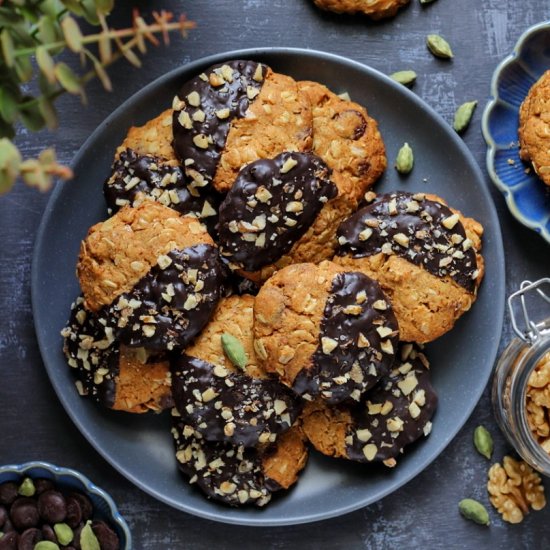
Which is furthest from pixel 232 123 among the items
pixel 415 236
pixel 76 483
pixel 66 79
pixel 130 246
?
pixel 76 483

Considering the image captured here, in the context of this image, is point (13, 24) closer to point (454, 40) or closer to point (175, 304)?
point (175, 304)

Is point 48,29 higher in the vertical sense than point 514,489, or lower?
higher

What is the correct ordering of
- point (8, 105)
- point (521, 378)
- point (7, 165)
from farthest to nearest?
point (521, 378) → point (8, 105) → point (7, 165)

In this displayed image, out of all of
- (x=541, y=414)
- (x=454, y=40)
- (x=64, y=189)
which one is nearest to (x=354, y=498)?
(x=541, y=414)

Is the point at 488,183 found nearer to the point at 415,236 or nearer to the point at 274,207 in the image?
the point at 415,236

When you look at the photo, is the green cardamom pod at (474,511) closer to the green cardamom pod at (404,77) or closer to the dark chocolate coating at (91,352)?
the dark chocolate coating at (91,352)

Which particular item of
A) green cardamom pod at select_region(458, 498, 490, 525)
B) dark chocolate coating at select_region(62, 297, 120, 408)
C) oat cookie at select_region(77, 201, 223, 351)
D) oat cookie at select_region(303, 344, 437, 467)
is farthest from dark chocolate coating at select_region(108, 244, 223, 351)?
green cardamom pod at select_region(458, 498, 490, 525)

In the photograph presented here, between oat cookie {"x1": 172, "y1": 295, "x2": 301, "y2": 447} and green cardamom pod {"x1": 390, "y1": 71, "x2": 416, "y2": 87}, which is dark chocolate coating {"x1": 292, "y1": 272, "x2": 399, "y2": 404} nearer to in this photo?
oat cookie {"x1": 172, "y1": 295, "x2": 301, "y2": 447}
